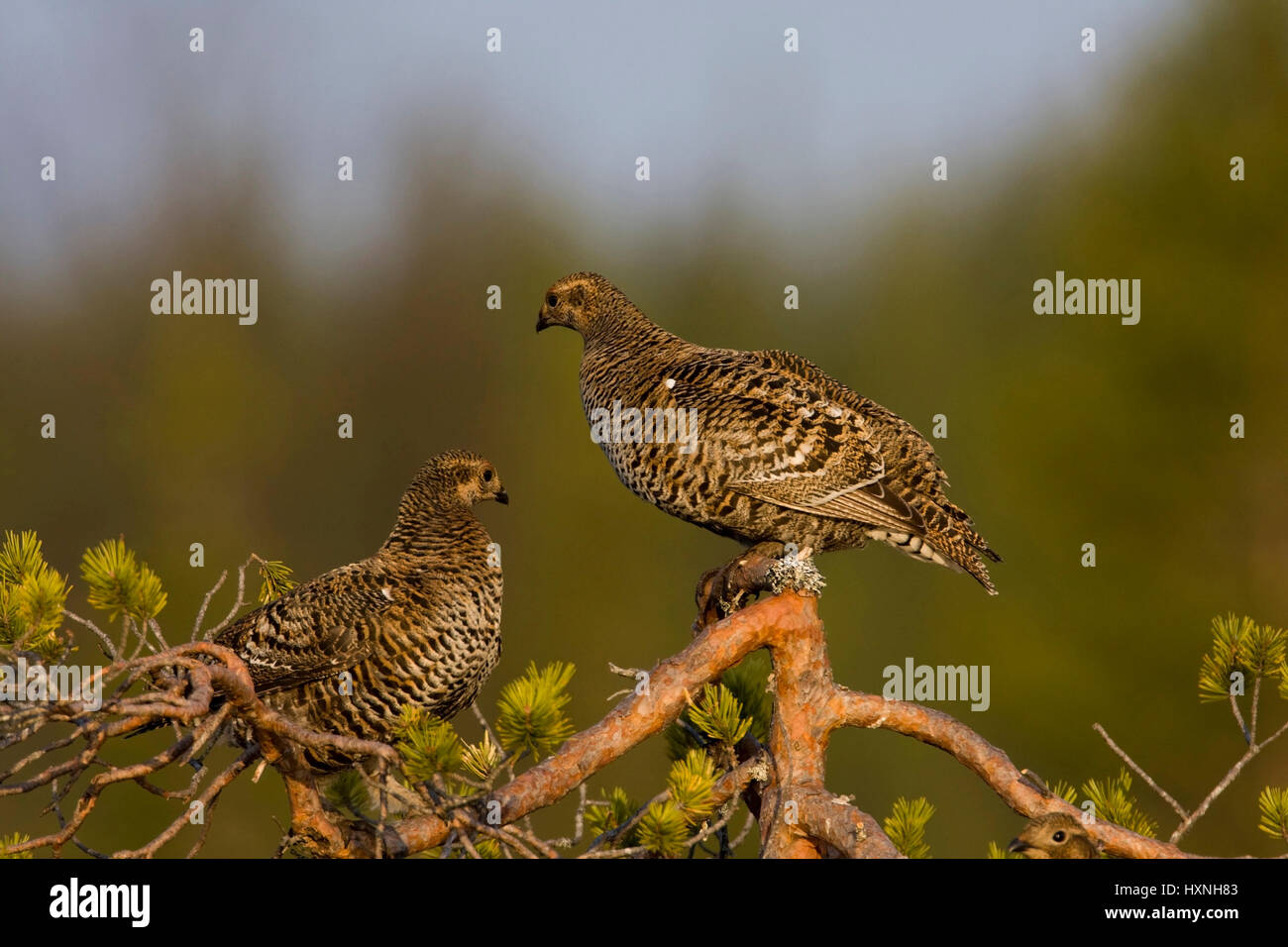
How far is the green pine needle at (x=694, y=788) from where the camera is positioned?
141 inches

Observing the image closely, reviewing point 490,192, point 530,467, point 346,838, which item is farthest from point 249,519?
point 346,838

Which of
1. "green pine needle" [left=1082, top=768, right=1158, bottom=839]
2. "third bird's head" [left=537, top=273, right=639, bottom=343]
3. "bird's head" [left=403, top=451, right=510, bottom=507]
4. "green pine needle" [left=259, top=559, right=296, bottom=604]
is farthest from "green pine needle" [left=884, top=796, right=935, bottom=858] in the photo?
"third bird's head" [left=537, top=273, right=639, bottom=343]

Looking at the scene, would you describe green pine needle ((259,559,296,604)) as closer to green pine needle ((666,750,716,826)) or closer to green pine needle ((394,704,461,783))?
green pine needle ((394,704,461,783))

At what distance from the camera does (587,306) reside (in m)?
7.16

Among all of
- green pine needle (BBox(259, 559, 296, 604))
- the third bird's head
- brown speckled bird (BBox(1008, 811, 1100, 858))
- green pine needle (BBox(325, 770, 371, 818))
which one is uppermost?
the third bird's head

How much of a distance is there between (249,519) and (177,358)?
3.66 metres

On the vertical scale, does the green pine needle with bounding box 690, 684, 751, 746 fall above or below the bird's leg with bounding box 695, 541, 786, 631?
below

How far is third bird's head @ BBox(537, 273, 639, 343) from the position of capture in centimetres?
704

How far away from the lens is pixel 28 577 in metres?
3.68

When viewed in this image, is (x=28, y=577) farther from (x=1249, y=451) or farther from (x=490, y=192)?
(x=490, y=192)

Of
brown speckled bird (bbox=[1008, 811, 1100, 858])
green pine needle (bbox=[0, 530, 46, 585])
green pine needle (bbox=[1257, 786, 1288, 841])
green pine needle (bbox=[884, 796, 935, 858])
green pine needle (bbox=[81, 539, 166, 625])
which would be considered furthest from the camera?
green pine needle (bbox=[884, 796, 935, 858])

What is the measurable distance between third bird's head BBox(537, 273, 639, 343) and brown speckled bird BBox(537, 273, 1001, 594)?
723mm

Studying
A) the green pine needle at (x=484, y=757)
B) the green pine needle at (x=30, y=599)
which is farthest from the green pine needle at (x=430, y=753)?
the green pine needle at (x=30, y=599)

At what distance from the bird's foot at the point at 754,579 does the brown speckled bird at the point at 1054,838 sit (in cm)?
109
